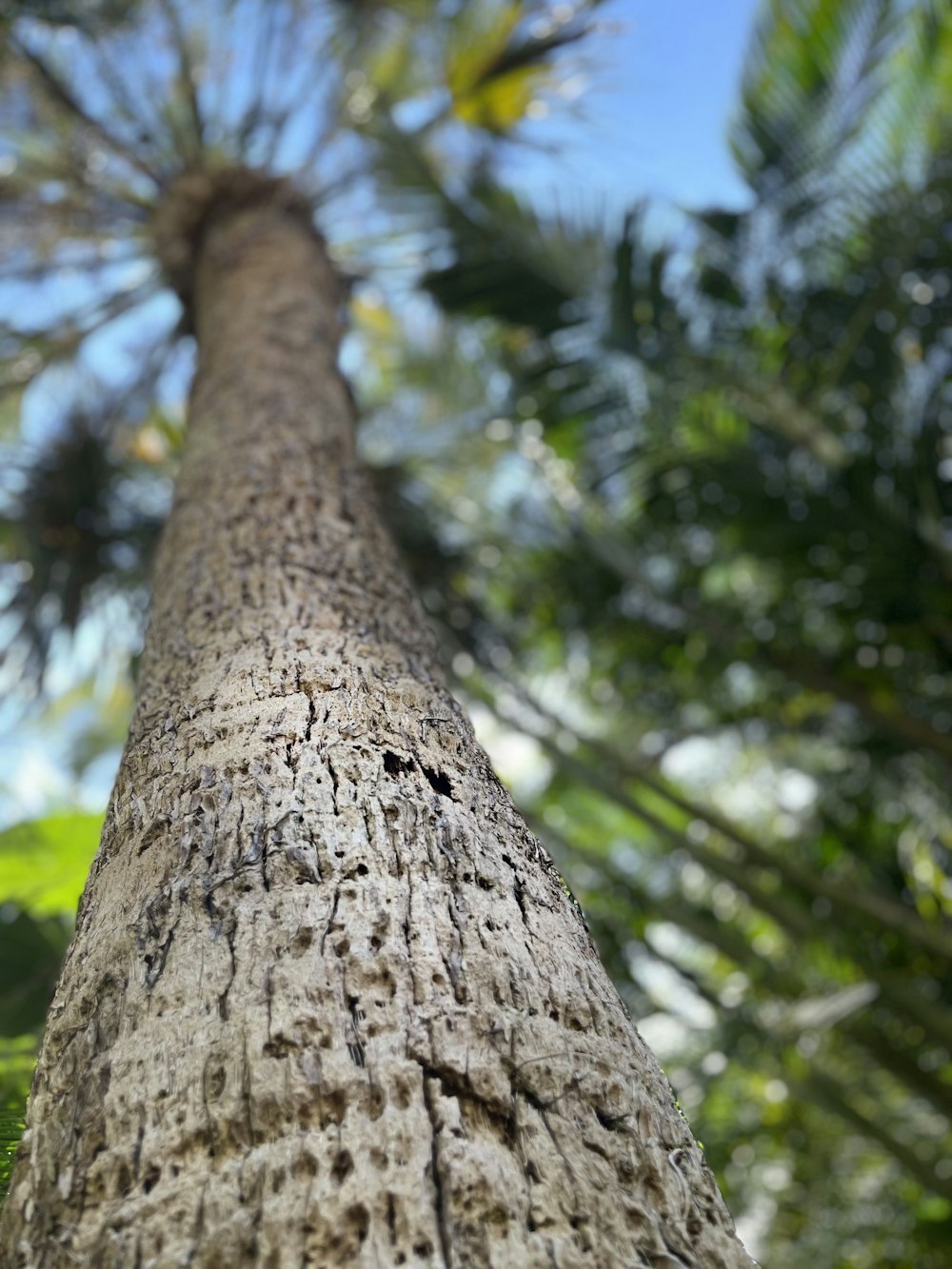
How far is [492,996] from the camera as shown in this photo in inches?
36.4

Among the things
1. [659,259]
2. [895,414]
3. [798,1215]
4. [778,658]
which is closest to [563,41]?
[659,259]

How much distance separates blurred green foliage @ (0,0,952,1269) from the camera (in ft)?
13.7

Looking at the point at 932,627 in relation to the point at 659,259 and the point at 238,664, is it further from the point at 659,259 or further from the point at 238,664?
the point at 238,664

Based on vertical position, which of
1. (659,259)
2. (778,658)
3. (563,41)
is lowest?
(778,658)

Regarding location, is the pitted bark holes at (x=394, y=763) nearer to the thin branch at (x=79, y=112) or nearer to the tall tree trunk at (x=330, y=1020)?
the tall tree trunk at (x=330, y=1020)

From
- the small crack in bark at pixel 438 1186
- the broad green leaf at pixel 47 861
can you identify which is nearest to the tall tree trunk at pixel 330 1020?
the small crack in bark at pixel 438 1186

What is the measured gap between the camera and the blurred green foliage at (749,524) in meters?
4.17

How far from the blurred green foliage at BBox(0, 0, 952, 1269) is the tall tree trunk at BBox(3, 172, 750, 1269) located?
8.94 ft

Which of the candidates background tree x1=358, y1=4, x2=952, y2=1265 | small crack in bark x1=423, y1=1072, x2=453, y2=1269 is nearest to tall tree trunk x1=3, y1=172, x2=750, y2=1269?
small crack in bark x1=423, y1=1072, x2=453, y2=1269

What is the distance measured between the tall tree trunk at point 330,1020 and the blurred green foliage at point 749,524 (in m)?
2.72

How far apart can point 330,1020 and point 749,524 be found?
403 centimetres

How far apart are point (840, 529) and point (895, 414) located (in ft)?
1.72

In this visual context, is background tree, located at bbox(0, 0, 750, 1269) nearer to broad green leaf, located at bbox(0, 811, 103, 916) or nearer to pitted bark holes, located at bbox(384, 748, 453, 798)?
pitted bark holes, located at bbox(384, 748, 453, 798)

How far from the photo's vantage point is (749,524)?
4570mm
